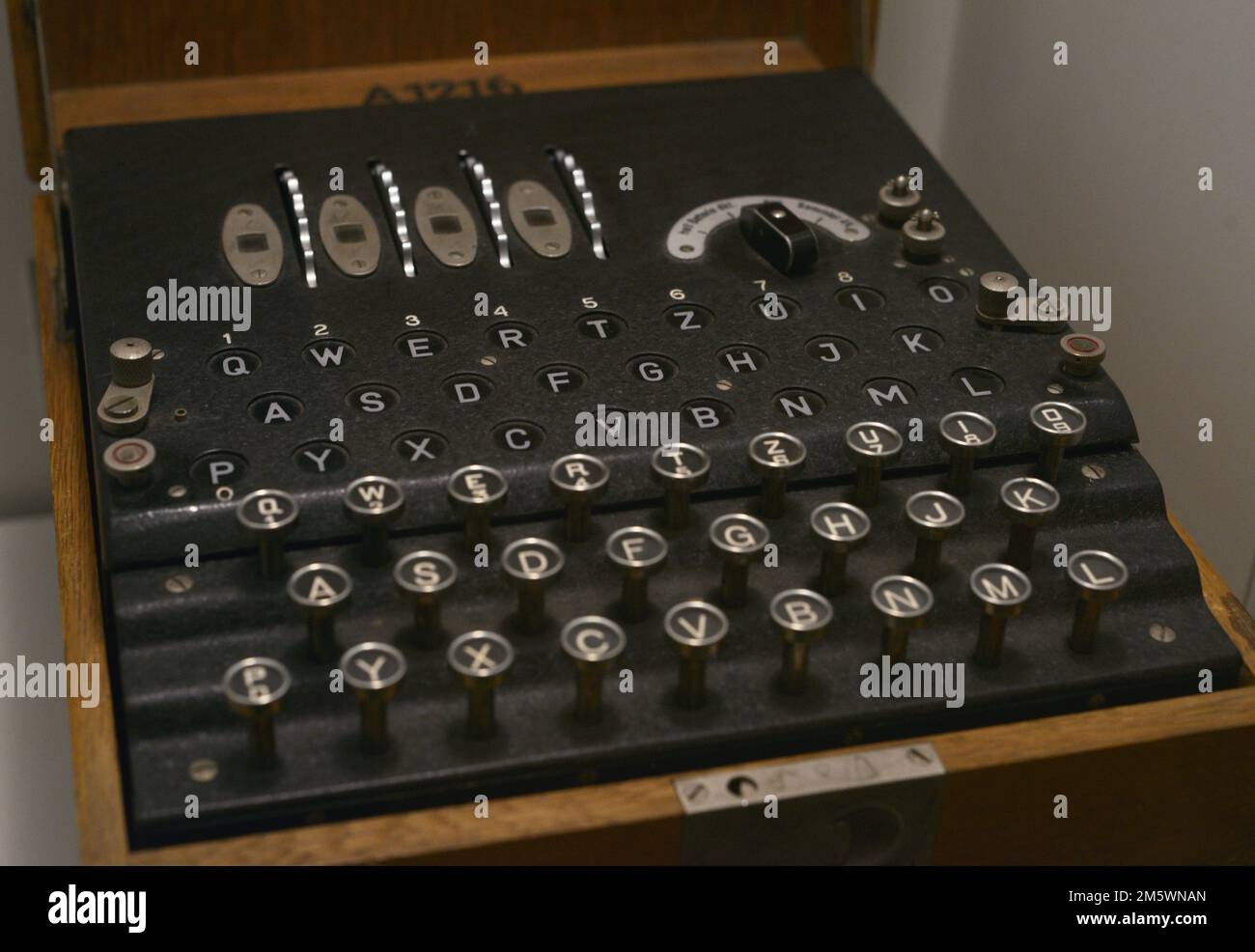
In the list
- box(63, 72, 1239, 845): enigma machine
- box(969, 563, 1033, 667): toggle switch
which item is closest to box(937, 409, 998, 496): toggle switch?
box(63, 72, 1239, 845): enigma machine

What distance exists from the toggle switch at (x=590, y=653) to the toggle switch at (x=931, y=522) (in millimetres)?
234

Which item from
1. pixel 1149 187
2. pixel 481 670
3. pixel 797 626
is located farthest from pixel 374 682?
pixel 1149 187

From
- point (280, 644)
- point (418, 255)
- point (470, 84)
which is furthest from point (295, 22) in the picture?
point (280, 644)

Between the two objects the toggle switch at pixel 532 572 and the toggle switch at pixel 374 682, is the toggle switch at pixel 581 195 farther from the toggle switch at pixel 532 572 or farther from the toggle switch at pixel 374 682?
the toggle switch at pixel 374 682

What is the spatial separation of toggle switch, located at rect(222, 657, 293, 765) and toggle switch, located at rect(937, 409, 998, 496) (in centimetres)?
52

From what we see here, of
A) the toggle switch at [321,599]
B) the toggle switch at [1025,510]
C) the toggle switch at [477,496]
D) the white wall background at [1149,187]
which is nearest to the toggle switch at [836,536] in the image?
the toggle switch at [1025,510]

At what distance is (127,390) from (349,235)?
11.6 inches

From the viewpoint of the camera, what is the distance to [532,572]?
1.16m

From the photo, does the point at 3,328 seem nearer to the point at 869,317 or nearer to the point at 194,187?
the point at 194,187

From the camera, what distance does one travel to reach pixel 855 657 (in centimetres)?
120

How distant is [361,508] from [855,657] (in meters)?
0.36

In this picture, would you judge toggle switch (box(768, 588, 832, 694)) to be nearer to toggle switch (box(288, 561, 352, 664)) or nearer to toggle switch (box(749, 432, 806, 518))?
toggle switch (box(749, 432, 806, 518))

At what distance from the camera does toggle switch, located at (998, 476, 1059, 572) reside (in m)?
1.23

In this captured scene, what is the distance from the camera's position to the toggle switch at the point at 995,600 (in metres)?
1.17
